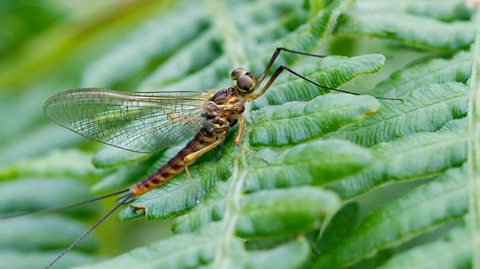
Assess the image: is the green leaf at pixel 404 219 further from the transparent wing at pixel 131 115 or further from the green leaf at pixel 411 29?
the transparent wing at pixel 131 115

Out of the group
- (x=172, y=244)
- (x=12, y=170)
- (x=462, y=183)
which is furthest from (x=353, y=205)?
(x=12, y=170)

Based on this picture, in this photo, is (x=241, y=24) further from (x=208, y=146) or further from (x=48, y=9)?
(x=48, y=9)

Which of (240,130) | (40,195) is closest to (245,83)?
(240,130)

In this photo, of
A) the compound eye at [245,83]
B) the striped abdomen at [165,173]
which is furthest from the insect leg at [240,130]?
the striped abdomen at [165,173]

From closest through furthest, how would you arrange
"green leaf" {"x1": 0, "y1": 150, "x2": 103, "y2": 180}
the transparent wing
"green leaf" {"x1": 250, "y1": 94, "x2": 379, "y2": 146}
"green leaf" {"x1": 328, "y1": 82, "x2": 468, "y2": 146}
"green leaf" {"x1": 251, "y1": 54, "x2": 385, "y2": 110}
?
"green leaf" {"x1": 250, "y1": 94, "x2": 379, "y2": 146} → "green leaf" {"x1": 328, "y1": 82, "x2": 468, "y2": 146} → "green leaf" {"x1": 251, "y1": 54, "x2": 385, "y2": 110} → the transparent wing → "green leaf" {"x1": 0, "y1": 150, "x2": 103, "y2": 180}

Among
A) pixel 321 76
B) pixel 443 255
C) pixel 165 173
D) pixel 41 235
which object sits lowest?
pixel 443 255

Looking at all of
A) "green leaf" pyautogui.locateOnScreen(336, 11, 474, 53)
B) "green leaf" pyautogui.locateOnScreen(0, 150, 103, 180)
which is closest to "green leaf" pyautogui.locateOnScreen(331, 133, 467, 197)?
"green leaf" pyautogui.locateOnScreen(336, 11, 474, 53)

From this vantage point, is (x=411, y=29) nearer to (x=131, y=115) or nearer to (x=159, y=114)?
(x=159, y=114)

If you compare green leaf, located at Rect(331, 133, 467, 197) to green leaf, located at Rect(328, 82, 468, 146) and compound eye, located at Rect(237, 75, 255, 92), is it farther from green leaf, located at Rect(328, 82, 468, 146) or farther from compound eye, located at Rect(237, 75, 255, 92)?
compound eye, located at Rect(237, 75, 255, 92)
